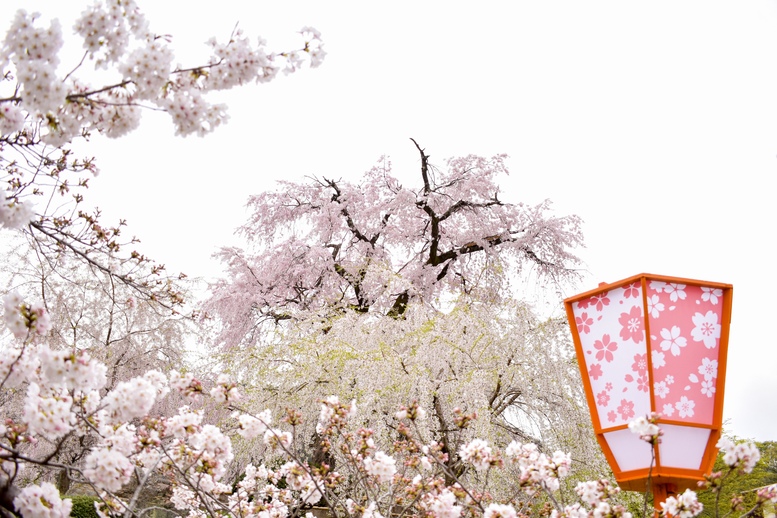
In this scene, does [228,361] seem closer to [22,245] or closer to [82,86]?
[82,86]

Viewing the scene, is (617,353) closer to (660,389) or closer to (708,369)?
(660,389)

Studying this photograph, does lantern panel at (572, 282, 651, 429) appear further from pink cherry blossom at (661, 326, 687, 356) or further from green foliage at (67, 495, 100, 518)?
green foliage at (67, 495, 100, 518)

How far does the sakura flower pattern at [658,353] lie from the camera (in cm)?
253

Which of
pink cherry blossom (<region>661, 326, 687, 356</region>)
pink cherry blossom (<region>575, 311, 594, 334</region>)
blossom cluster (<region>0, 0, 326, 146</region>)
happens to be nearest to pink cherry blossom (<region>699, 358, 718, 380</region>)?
pink cherry blossom (<region>661, 326, 687, 356</region>)

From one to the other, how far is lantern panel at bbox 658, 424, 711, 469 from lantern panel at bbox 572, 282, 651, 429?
0.14 m

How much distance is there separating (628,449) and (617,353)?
41cm

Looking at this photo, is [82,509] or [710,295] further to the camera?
[82,509]

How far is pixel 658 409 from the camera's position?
2.51 m

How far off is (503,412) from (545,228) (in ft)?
19.2

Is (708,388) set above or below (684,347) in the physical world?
below

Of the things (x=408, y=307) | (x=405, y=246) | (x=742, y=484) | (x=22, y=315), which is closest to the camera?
(x=22, y=315)

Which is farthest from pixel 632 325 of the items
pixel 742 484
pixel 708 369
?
pixel 742 484

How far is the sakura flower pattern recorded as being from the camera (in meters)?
2.53

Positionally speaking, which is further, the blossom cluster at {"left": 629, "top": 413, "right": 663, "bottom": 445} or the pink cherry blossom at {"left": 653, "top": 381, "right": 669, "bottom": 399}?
the pink cherry blossom at {"left": 653, "top": 381, "right": 669, "bottom": 399}
